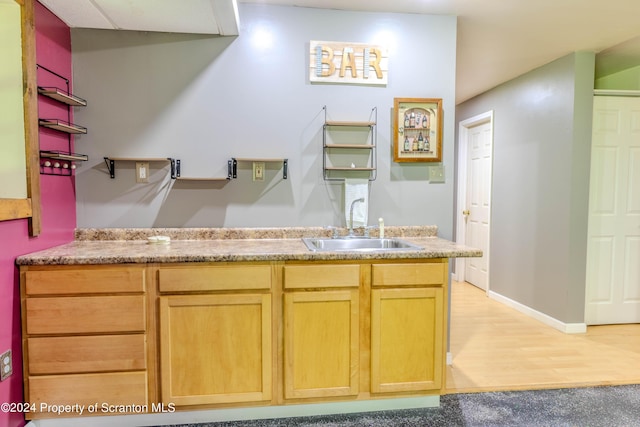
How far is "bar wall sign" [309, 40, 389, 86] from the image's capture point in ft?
7.91

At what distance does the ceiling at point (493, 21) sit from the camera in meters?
2.03

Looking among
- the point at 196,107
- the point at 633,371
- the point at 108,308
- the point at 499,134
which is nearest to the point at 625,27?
the point at 499,134

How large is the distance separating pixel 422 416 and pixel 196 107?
229cm

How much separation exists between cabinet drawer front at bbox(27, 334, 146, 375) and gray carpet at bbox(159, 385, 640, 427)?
1.61 ft

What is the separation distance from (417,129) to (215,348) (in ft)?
6.16

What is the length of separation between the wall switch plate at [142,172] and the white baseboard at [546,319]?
11.6ft

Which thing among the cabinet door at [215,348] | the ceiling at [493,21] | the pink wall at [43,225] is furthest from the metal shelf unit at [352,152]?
the pink wall at [43,225]

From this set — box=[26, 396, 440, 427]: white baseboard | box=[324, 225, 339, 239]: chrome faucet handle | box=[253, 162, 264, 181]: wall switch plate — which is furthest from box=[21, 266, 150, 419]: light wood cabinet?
box=[324, 225, 339, 239]: chrome faucet handle

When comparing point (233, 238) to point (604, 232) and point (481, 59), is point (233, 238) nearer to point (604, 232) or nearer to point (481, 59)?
point (481, 59)

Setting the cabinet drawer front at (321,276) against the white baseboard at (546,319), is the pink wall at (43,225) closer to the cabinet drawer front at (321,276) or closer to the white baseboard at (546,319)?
the cabinet drawer front at (321,276)

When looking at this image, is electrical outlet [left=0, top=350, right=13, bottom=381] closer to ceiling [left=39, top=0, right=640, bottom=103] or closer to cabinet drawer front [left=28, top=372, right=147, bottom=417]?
cabinet drawer front [left=28, top=372, right=147, bottom=417]

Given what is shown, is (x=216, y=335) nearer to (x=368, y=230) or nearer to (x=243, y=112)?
(x=368, y=230)

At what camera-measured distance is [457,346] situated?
285 centimetres

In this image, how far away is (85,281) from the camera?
175cm
